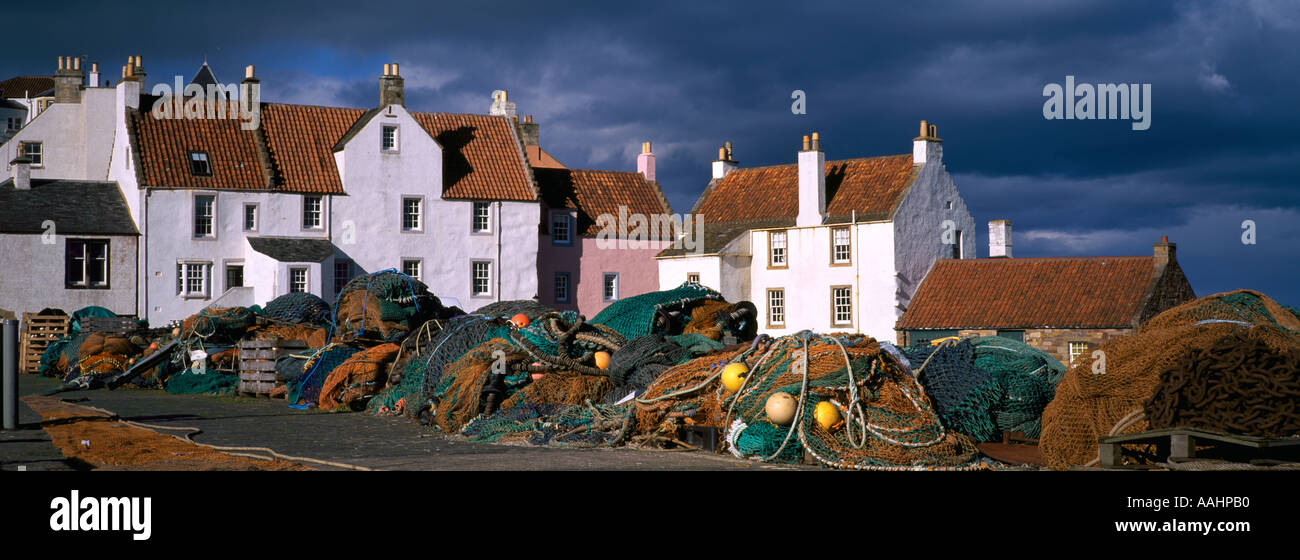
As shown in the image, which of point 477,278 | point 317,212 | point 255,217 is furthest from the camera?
point 477,278

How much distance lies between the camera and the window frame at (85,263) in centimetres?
4112

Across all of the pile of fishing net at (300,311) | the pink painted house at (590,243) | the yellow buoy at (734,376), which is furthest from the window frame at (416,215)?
the yellow buoy at (734,376)

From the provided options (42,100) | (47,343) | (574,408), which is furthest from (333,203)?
(42,100)

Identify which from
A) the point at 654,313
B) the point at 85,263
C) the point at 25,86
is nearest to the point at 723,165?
Result: the point at 85,263

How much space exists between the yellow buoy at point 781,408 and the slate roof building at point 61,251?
34.2 metres

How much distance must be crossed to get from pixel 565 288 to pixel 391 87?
34.2 ft

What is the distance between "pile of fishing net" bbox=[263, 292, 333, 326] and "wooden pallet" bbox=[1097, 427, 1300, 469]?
18.9 m

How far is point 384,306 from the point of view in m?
25.3

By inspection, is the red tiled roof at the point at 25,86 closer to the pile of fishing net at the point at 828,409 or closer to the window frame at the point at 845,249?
the window frame at the point at 845,249

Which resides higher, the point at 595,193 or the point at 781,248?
the point at 595,193

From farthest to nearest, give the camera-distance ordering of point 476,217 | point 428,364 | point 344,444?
point 476,217
point 428,364
point 344,444

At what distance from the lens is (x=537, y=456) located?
1277 centimetres

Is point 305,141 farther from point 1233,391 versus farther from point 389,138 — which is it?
point 1233,391
